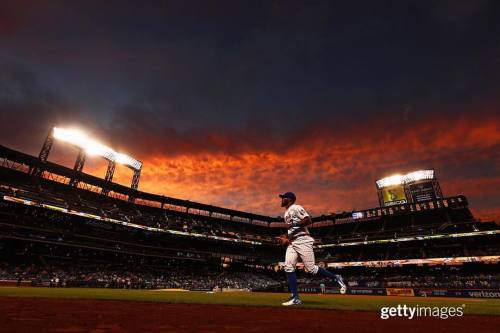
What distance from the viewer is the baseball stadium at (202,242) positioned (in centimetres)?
2975

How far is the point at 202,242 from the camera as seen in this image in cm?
4875

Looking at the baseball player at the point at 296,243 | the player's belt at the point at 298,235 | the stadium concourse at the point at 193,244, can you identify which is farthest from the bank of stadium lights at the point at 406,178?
the player's belt at the point at 298,235

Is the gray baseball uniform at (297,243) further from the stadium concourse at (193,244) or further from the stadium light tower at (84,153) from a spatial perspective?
the stadium light tower at (84,153)

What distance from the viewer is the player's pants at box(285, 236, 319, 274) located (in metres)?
6.48

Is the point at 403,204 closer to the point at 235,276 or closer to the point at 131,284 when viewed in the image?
the point at 235,276

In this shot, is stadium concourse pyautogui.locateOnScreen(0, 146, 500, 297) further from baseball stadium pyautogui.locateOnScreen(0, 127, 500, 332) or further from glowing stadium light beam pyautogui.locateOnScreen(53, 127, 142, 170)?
glowing stadium light beam pyautogui.locateOnScreen(53, 127, 142, 170)

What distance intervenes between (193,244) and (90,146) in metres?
22.1

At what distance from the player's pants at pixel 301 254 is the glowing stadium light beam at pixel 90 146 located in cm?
4073

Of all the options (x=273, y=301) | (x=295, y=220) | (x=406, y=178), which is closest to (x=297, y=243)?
(x=295, y=220)

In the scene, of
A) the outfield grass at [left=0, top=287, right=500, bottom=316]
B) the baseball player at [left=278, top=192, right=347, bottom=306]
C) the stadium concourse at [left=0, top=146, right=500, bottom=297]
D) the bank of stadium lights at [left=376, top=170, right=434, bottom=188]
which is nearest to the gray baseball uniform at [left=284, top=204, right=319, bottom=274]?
the baseball player at [left=278, top=192, right=347, bottom=306]

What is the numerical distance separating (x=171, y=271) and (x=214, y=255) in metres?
8.92

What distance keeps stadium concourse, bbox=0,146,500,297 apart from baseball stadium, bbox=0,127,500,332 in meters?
0.16

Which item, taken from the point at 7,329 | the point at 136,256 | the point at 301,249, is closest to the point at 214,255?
the point at 136,256

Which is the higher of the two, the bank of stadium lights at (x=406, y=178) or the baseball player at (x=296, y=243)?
the bank of stadium lights at (x=406, y=178)
